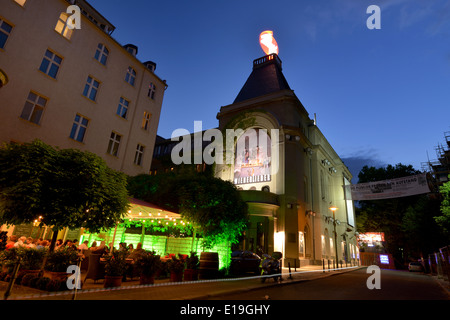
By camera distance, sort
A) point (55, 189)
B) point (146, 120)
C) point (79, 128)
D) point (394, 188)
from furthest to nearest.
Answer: point (146, 120)
point (394, 188)
point (79, 128)
point (55, 189)

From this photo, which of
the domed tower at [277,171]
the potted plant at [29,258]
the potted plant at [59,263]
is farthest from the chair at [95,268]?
the domed tower at [277,171]

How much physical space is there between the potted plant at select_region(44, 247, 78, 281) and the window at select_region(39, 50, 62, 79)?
42.3 feet

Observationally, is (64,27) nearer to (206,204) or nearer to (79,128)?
(79,128)

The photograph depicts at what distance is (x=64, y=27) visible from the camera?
17125mm

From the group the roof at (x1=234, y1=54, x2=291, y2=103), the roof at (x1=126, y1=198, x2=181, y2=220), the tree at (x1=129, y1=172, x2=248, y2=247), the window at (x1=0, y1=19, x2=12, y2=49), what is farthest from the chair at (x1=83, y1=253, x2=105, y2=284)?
the roof at (x1=234, y1=54, x2=291, y2=103)

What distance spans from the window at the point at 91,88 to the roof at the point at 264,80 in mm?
18185

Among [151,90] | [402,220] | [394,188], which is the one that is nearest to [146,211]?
[151,90]

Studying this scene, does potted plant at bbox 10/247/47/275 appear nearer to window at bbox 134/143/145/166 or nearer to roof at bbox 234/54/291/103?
window at bbox 134/143/145/166

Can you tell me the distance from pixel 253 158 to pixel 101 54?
17.5m

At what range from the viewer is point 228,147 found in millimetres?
29516

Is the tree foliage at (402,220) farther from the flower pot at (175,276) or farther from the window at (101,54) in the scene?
the window at (101,54)

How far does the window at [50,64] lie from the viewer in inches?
617

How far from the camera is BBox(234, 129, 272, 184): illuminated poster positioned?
87.7 feet
